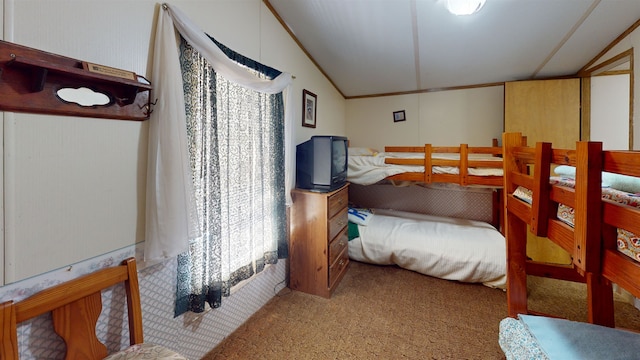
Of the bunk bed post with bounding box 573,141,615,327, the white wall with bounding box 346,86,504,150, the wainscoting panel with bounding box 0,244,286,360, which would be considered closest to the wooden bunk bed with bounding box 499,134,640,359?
the bunk bed post with bounding box 573,141,615,327

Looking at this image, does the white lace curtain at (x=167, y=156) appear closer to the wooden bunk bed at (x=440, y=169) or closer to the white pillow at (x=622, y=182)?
the white pillow at (x=622, y=182)

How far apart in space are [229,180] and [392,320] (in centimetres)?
157

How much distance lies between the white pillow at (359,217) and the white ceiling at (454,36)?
5.81ft

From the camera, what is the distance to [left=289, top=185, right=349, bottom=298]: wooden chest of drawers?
6.82 feet

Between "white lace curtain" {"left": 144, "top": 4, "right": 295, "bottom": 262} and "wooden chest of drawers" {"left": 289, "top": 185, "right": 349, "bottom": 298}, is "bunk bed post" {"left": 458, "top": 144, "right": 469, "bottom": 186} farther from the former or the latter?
"white lace curtain" {"left": 144, "top": 4, "right": 295, "bottom": 262}

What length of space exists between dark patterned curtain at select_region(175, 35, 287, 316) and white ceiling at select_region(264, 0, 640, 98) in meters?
0.79

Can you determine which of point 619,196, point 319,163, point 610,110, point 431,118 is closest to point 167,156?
point 319,163

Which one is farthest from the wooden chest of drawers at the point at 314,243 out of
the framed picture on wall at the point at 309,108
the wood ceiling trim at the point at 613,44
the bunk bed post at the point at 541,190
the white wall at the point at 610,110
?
the white wall at the point at 610,110

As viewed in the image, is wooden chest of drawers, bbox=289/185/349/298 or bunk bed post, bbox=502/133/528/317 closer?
bunk bed post, bbox=502/133/528/317

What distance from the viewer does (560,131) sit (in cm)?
275

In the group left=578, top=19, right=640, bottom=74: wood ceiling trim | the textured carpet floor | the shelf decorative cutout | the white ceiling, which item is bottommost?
the textured carpet floor

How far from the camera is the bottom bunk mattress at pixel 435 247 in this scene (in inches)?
88.7

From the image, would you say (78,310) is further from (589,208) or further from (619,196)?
(619,196)

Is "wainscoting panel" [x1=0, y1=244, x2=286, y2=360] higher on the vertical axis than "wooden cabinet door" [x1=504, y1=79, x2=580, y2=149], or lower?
lower
